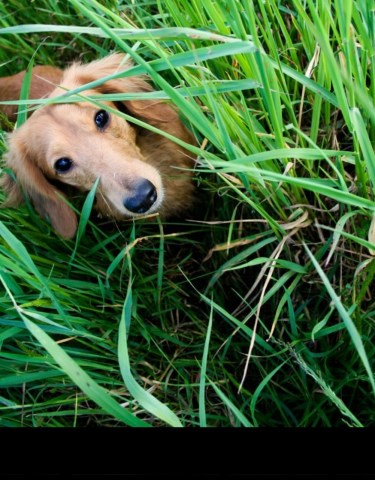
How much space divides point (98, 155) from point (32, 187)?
287 millimetres

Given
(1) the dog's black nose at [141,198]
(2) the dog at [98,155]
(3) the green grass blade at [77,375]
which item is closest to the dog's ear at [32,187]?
(2) the dog at [98,155]

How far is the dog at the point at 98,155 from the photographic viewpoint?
145 cm

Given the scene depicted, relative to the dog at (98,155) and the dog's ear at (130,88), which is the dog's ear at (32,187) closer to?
the dog at (98,155)

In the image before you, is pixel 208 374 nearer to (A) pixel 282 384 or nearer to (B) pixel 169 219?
(A) pixel 282 384

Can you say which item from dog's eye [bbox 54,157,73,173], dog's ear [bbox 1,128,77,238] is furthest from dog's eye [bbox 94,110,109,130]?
dog's ear [bbox 1,128,77,238]

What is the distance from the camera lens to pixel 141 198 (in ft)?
4.55

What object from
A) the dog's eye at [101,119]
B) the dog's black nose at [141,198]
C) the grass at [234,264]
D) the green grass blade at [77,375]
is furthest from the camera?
the dog's eye at [101,119]

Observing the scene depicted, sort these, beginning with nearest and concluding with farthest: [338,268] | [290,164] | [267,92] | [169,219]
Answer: [267,92], [290,164], [338,268], [169,219]

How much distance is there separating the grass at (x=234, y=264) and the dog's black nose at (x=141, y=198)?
83 mm

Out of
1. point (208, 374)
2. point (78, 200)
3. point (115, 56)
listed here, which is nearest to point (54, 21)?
point (115, 56)

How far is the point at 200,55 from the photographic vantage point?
90 cm

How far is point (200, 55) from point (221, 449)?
643 millimetres

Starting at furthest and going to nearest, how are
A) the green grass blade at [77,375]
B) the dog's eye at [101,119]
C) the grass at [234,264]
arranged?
1. the dog's eye at [101,119]
2. the grass at [234,264]
3. the green grass blade at [77,375]

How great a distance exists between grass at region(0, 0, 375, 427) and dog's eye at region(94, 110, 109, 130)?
0.21m
